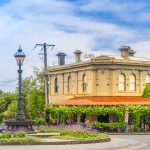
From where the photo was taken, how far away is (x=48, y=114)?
6322cm

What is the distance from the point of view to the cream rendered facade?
59.4 m

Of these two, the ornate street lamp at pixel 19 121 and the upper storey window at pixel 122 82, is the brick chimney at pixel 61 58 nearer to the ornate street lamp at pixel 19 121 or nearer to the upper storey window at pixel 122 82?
the upper storey window at pixel 122 82

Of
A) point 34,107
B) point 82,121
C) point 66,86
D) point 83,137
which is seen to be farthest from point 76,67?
point 83,137

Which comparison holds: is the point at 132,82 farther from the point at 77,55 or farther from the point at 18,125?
the point at 18,125

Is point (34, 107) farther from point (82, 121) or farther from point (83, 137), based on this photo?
point (83, 137)

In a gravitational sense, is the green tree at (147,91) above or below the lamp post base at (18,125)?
above

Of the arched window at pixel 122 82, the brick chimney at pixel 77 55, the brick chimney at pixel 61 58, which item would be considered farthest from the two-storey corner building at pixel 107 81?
the brick chimney at pixel 61 58

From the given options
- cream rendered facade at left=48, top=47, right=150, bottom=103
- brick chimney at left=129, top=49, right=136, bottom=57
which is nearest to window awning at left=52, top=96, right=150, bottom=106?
cream rendered facade at left=48, top=47, right=150, bottom=103

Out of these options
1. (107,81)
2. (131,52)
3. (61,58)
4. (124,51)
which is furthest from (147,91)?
(61,58)

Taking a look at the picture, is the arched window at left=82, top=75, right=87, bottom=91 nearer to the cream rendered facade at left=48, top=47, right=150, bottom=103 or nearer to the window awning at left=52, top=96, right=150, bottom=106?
the cream rendered facade at left=48, top=47, right=150, bottom=103

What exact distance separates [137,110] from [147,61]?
11.2 m

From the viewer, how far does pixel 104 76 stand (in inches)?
2345

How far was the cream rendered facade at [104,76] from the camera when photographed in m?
59.4

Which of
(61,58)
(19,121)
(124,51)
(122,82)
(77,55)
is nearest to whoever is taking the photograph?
(19,121)
